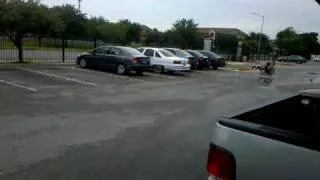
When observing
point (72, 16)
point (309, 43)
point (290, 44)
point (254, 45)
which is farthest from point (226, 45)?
point (309, 43)

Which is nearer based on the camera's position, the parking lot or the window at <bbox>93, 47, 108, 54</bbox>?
the parking lot

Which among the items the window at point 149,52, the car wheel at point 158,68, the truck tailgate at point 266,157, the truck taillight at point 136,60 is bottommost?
the car wheel at point 158,68

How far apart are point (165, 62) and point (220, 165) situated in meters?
24.6

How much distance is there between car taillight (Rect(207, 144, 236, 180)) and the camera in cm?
255

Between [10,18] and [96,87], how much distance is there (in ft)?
25.8

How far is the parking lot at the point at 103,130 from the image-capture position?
6.37 metres

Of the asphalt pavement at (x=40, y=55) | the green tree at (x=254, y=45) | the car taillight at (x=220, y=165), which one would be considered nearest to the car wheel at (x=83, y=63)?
the asphalt pavement at (x=40, y=55)

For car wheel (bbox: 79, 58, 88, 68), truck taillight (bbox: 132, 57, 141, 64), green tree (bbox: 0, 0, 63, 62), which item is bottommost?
car wheel (bbox: 79, 58, 88, 68)

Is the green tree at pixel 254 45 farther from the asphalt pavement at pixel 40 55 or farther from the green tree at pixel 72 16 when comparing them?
the asphalt pavement at pixel 40 55

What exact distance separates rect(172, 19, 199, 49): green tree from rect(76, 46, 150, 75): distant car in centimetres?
2792

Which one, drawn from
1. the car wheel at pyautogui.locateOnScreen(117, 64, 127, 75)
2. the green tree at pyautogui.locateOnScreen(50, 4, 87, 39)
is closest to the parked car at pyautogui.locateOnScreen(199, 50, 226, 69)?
the car wheel at pyautogui.locateOnScreen(117, 64, 127, 75)

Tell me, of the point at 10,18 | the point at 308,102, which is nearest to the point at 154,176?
the point at 308,102

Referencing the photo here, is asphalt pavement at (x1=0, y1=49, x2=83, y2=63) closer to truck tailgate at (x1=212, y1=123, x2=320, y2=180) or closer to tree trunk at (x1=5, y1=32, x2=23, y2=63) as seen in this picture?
tree trunk at (x1=5, y1=32, x2=23, y2=63)

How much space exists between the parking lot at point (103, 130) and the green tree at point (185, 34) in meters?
36.1
